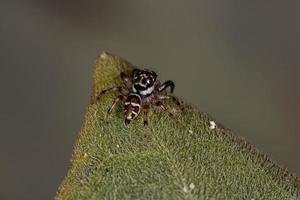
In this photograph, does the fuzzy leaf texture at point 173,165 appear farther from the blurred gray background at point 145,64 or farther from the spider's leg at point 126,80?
the blurred gray background at point 145,64

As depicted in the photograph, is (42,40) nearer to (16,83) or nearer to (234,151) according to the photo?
(16,83)

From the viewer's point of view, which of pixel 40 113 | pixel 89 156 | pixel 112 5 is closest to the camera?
pixel 89 156

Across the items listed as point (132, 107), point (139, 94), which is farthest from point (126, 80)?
point (139, 94)

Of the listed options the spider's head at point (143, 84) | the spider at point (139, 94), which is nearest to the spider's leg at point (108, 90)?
the spider at point (139, 94)

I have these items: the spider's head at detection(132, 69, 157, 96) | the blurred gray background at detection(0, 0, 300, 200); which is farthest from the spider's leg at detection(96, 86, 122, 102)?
the blurred gray background at detection(0, 0, 300, 200)

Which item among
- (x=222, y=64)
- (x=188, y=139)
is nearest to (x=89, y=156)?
(x=188, y=139)

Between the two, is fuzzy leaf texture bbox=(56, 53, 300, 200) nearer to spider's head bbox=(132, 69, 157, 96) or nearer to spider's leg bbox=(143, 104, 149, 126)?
spider's leg bbox=(143, 104, 149, 126)
